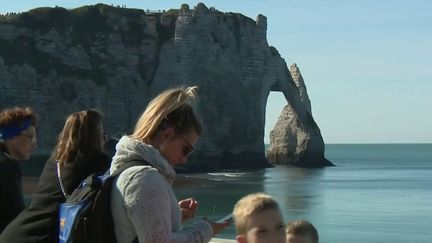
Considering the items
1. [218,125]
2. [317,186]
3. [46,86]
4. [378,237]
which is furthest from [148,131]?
[218,125]

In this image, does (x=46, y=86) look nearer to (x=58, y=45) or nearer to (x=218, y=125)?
(x=58, y=45)

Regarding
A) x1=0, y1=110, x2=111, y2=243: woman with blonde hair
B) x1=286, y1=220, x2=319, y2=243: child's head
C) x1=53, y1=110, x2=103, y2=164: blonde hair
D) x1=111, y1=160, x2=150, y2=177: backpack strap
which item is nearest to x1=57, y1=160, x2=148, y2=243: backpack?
x1=111, y1=160, x2=150, y2=177: backpack strap

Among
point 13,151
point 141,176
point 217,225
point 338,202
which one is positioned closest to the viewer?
point 141,176

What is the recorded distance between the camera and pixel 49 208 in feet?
12.0

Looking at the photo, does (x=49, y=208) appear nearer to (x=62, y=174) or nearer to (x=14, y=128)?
(x=62, y=174)

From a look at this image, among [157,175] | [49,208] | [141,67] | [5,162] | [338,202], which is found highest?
[141,67]

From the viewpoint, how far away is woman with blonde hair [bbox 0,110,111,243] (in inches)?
143

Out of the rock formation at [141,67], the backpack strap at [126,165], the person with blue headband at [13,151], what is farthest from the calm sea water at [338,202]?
the backpack strap at [126,165]

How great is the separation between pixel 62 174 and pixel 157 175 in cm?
80

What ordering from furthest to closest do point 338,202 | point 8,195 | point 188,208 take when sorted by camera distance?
point 338,202, point 8,195, point 188,208

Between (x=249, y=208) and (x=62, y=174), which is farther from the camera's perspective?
(x=62, y=174)

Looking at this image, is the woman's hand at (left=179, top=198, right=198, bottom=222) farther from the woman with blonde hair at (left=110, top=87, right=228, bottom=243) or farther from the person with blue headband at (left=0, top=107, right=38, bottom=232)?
the person with blue headband at (left=0, top=107, right=38, bottom=232)

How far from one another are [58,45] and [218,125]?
559 inches

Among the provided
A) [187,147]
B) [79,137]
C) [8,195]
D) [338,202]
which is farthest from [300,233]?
[338,202]
